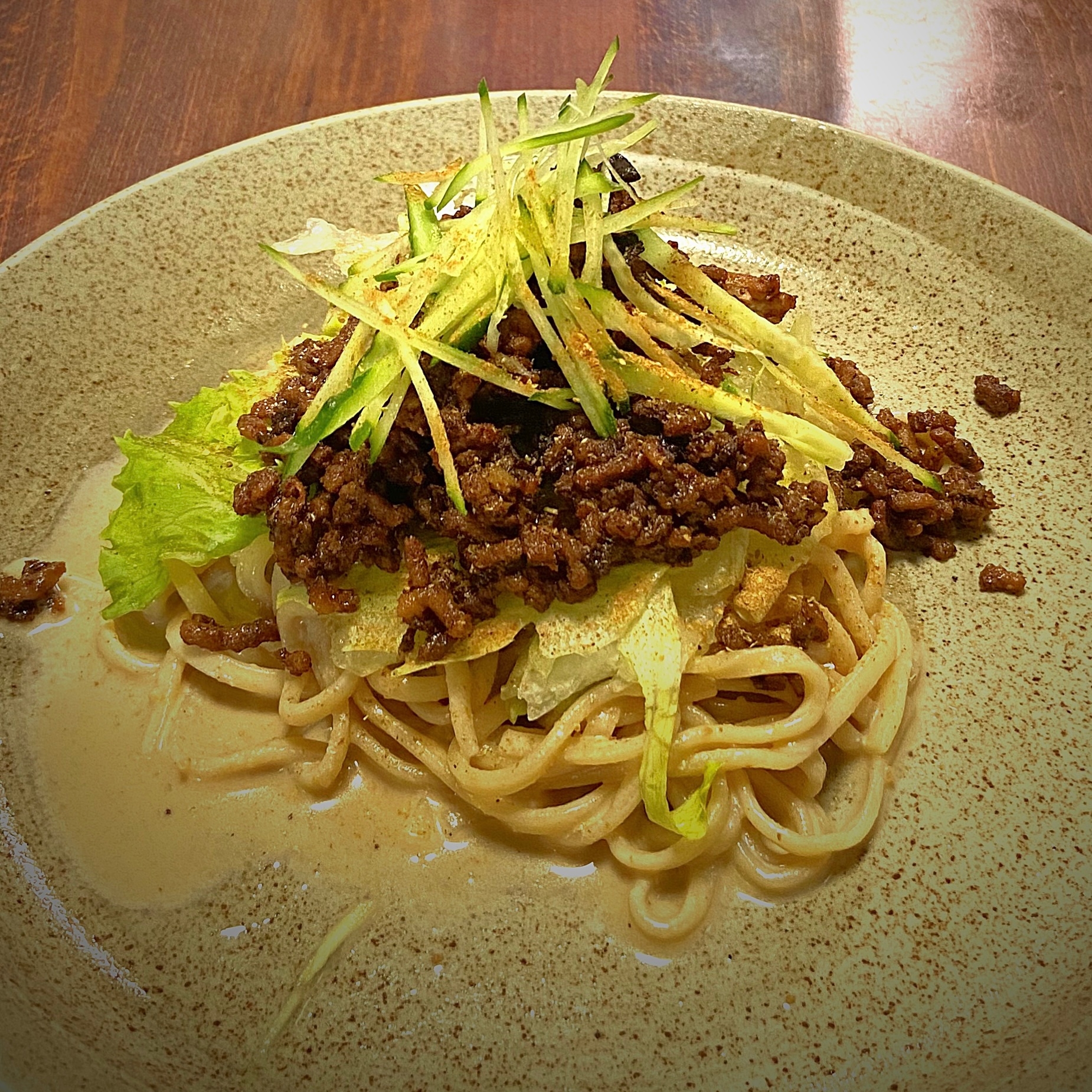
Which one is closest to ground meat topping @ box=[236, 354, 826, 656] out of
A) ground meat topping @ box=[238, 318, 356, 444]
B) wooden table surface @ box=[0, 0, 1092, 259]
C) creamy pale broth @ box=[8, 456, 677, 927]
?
ground meat topping @ box=[238, 318, 356, 444]

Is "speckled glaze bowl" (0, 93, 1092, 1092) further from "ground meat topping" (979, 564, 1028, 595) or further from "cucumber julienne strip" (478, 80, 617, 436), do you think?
"cucumber julienne strip" (478, 80, 617, 436)

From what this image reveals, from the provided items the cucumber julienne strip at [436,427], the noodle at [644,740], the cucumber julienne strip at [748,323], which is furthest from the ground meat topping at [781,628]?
the cucumber julienne strip at [436,427]

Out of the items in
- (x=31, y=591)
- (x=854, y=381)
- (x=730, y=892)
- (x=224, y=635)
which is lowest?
(x=730, y=892)

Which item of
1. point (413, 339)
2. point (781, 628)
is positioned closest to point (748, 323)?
point (781, 628)

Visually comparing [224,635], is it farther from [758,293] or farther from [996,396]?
[996,396]

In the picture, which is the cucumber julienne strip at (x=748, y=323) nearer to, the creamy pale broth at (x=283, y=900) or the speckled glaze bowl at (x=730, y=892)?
the speckled glaze bowl at (x=730, y=892)

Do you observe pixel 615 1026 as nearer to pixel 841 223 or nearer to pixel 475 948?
pixel 475 948
